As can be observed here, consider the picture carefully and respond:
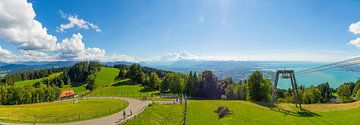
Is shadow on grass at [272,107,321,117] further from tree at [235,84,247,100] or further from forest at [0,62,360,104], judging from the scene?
tree at [235,84,247,100]

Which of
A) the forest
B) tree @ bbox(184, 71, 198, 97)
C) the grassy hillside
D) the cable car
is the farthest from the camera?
the grassy hillside

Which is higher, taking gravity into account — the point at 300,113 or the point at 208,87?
the point at 208,87

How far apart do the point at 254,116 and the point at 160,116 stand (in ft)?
55.9

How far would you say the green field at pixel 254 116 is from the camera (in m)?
38.4

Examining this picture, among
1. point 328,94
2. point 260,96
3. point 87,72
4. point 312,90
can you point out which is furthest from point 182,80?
point 87,72

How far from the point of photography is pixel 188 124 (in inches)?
1542

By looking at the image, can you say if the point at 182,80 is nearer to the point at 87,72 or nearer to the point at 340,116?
the point at 340,116

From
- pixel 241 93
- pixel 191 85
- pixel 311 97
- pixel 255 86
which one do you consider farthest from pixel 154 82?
pixel 311 97

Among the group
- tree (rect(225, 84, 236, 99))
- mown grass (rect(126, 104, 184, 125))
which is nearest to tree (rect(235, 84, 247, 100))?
tree (rect(225, 84, 236, 99))

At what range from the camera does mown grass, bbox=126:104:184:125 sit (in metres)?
41.5

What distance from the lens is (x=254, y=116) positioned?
42.7 meters

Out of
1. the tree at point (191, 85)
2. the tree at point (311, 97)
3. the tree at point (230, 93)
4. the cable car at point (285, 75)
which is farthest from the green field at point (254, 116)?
the tree at point (311, 97)

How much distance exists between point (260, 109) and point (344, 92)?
6754cm

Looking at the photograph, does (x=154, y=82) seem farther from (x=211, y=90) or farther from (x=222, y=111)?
(x=222, y=111)
